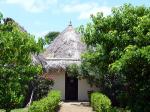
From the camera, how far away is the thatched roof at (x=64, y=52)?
106ft

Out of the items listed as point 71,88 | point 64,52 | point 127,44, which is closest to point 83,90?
point 71,88

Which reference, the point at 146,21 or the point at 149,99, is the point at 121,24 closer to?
the point at 146,21

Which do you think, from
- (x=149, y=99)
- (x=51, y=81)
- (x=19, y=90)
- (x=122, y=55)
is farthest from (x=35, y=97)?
(x=19, y=90)

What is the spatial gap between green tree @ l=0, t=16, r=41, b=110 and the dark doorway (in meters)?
22.2

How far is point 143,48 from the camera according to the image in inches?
583

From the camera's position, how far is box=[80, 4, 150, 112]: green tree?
51.1 feet

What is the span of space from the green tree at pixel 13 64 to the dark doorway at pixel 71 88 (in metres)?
22.2

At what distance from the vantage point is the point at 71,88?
3331 cm

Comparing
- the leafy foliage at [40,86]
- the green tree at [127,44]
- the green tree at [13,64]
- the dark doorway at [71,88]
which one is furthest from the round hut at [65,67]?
the green tree at [13,64]

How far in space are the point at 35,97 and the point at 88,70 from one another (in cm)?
427

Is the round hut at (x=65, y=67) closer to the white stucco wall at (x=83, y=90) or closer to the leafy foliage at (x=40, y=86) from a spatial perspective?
the white stucco wall at (x=83, y=90)

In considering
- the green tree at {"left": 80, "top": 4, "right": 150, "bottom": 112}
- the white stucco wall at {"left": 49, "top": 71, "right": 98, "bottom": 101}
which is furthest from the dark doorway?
the green tree at {"left": 80, "top": 4, "right": 150, "bottom": 112}

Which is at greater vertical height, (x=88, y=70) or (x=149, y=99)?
(x=88, y=70)

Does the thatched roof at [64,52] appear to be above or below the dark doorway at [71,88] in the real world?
above
